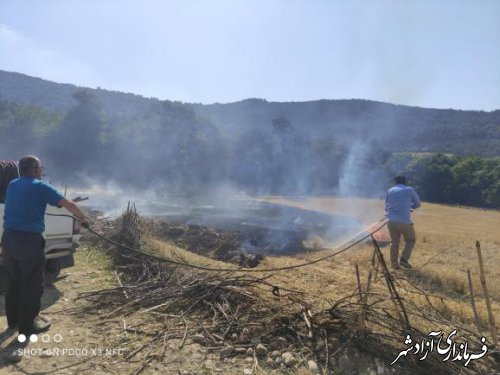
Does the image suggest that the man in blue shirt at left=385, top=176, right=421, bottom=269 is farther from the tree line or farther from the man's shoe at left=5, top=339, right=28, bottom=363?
the tree line

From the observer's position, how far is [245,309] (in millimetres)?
4375

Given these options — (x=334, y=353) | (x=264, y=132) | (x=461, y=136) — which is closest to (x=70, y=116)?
(x=264, y=132)

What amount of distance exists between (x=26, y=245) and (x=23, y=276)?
0.31 m

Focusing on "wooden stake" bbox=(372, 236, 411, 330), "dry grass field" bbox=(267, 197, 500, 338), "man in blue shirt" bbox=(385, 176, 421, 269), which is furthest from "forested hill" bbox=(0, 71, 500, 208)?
"wooden stake" bbox=(372, 236, 411, 330)

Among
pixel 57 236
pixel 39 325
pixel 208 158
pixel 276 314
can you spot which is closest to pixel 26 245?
pixel 39 325

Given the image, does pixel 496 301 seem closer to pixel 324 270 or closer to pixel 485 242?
pixel 324 270

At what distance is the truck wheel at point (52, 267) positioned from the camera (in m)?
5.75

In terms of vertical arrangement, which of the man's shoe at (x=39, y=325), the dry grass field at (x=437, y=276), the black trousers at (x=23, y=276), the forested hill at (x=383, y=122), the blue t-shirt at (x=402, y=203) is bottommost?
the dry grass field at (x=437, y=276)

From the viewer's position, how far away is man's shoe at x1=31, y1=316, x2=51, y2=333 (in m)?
3.79

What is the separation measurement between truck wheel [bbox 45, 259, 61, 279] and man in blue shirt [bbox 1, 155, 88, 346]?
6.35ft

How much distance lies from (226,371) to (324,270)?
12.8 ft

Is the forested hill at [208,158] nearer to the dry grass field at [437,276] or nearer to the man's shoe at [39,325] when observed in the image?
the dry grass field at [437,276]

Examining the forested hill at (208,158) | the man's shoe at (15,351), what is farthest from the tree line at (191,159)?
the man's shoe at (15,351)

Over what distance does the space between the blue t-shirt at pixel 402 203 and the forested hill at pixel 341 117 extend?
45.7 meters
